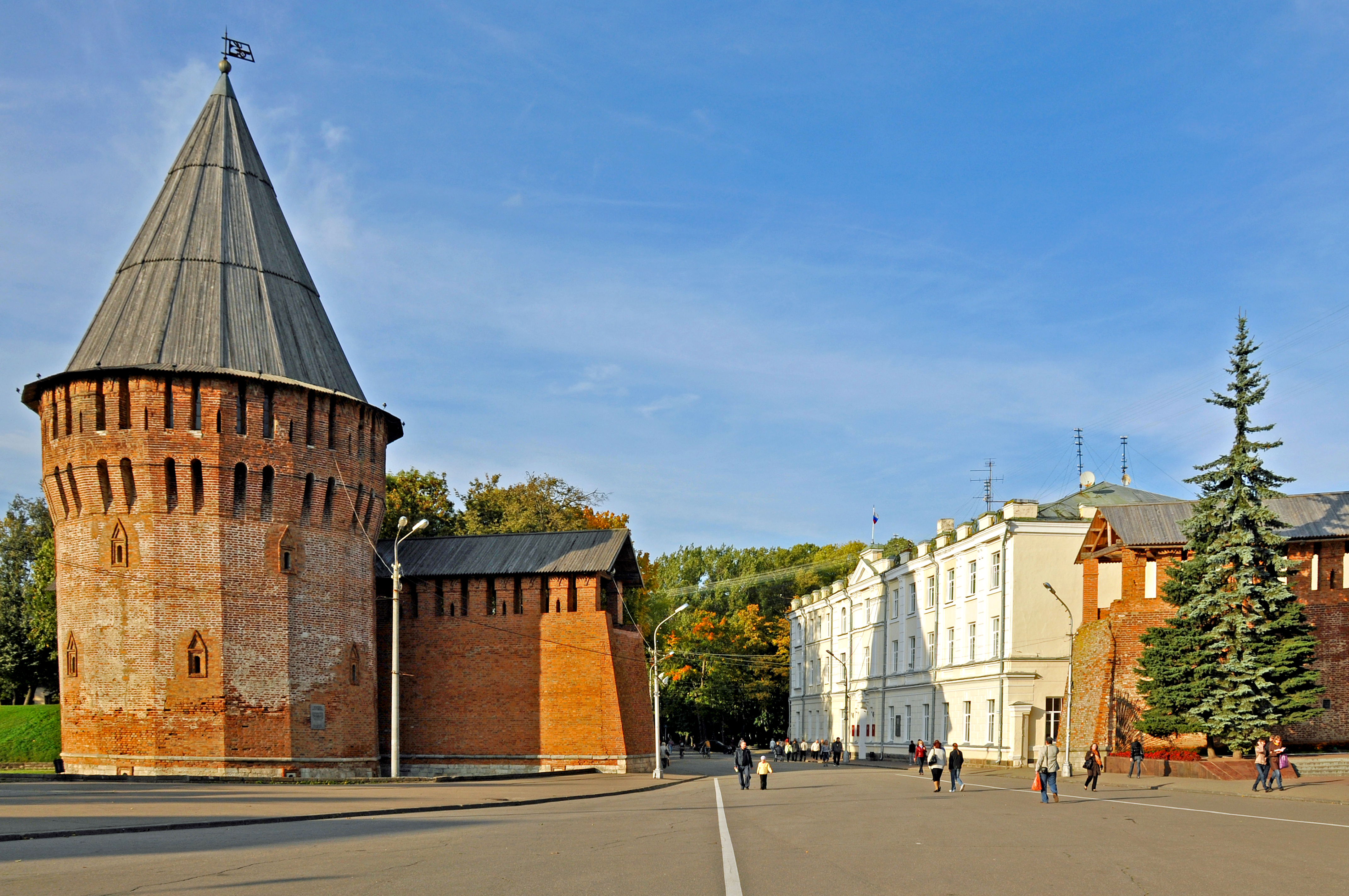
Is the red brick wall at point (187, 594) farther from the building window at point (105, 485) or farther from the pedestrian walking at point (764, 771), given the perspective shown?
the pedestrian walking at point (764, 771)

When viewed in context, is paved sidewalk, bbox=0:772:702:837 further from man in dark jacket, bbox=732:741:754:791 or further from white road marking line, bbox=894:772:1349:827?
white road marking line, bbox=894:772:1349:827

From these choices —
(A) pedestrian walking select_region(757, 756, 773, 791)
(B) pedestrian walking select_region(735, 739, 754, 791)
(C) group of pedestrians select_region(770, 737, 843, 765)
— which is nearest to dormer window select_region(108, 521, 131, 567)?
(B) pedestrian walking select_region(735, 739, 754, 791)

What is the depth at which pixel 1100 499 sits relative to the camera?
53.2 m

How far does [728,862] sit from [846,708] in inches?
2306

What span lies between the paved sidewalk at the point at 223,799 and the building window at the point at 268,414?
1154 cm

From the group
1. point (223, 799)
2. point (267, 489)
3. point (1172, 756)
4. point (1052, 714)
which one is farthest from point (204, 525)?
point (1052, 714)

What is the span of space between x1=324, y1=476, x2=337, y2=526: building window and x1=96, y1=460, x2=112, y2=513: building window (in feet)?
20.6

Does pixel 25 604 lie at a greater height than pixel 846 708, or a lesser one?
greater

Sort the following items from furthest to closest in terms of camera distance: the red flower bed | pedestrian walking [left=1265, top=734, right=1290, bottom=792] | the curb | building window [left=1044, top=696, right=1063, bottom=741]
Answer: building window [left=1044, top=696, right=1063, bottom=741] < the red flower bed < pedestrian walking [left=1265, top=734, right=1290, bottom=792] < the curb

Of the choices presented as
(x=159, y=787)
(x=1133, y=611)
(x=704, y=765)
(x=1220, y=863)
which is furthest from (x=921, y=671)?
(x=1220, y=863)

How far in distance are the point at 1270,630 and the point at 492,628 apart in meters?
25.6

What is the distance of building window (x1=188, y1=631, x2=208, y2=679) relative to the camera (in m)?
34.0

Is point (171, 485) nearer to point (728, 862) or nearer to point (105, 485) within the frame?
point (105, 485)

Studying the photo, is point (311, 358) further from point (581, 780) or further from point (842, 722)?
point (842, 722)
